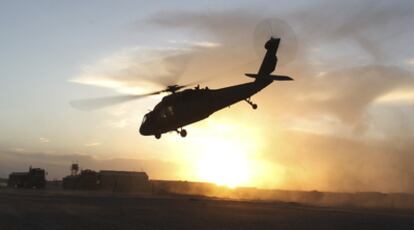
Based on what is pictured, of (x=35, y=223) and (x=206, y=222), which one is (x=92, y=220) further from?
(x=206, y=222)

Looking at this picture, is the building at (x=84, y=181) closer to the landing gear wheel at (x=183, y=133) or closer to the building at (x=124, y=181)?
the building at (x=124, y=181)

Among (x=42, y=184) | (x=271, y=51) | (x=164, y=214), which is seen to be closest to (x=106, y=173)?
(x=42, y=184)

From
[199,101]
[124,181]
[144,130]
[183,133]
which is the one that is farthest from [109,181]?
[199,101]

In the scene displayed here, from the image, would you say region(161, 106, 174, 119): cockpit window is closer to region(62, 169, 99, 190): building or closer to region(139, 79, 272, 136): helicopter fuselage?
region(139, 79, 272, 136): helicopter fuselage

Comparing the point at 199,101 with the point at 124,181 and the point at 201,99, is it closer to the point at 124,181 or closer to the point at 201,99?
the point at 201,99

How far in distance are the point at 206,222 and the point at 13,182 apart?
77328 millimetres

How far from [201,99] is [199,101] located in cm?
29

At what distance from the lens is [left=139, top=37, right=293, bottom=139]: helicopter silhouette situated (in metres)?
52.2

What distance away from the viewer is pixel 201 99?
52344 mm

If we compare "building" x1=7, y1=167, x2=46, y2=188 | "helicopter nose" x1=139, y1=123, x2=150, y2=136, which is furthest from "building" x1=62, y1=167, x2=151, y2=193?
"helicopter nose" x1=139, y1=123, x2=150, y2=136

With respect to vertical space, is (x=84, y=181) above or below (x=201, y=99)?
below

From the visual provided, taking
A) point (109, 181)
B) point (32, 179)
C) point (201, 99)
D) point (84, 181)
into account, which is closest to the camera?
point (201, 99)

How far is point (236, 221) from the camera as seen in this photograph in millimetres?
38281

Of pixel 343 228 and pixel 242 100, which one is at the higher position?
pixel 242 100
